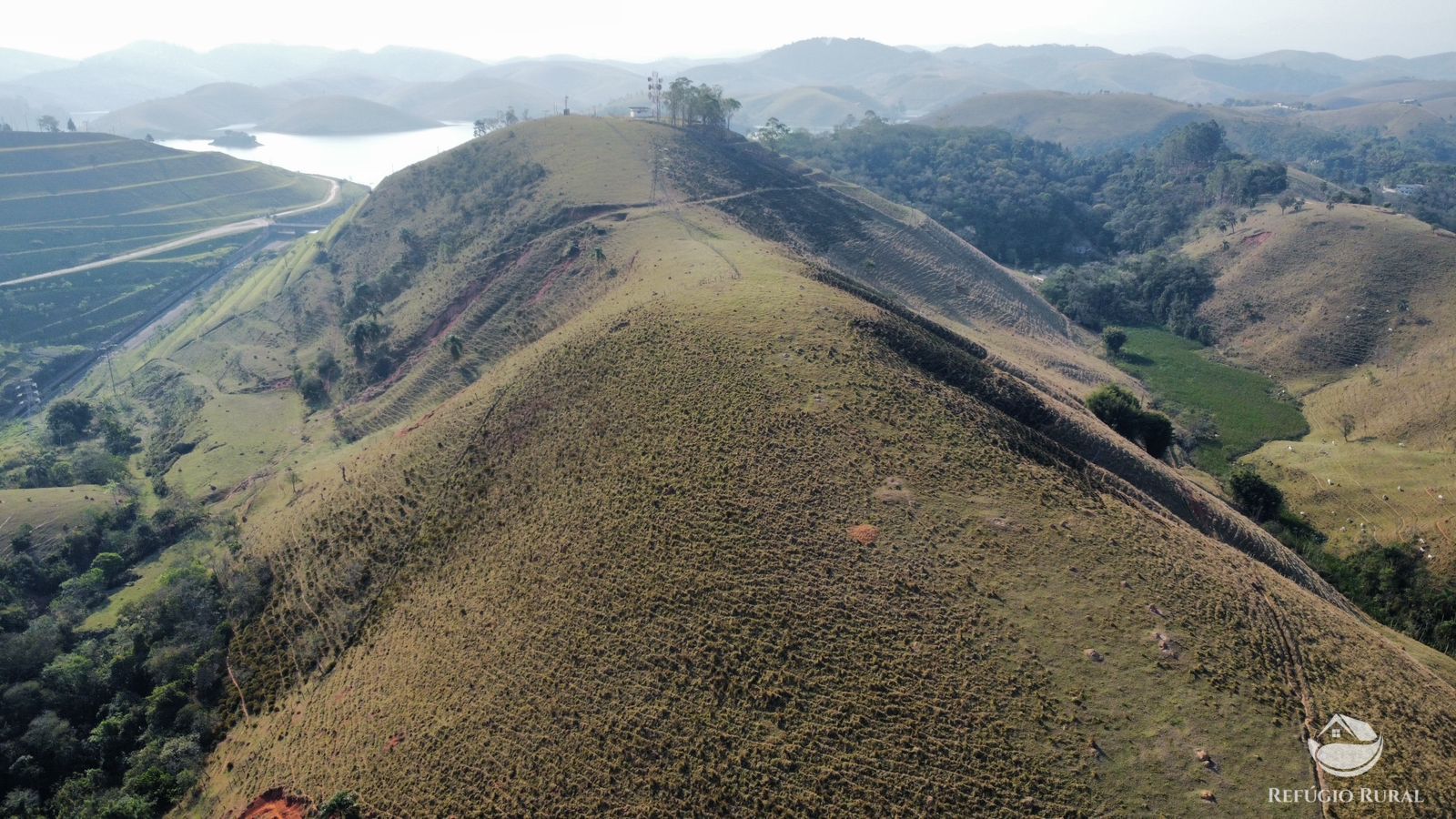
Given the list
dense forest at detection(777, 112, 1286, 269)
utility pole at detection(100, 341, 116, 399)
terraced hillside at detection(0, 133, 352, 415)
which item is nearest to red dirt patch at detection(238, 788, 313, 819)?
utility pole at detection(100, 341, 116, 399)

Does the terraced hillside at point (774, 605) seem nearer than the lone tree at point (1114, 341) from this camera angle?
Yes

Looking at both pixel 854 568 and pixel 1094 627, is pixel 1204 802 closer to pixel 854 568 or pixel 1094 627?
pixel 1094 627

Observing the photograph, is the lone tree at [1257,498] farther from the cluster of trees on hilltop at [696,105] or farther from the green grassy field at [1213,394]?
the cluster of trees on hilltop at [696,105]

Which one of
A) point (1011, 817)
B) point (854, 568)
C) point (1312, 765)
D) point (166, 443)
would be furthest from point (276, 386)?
point (1312, 765)

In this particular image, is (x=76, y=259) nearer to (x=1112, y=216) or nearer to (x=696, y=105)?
(x=696, y=105)

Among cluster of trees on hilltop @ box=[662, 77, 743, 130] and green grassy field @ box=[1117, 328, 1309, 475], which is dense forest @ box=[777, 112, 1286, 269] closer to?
cluster of trees on hilltop @ box=[662, 77, 743, 130]

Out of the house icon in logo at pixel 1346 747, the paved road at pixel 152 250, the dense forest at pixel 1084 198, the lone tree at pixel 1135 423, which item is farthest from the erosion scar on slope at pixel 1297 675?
the paved road at pixel 152 250

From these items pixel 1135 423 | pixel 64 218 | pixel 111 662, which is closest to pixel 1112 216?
pixel 1135 423
